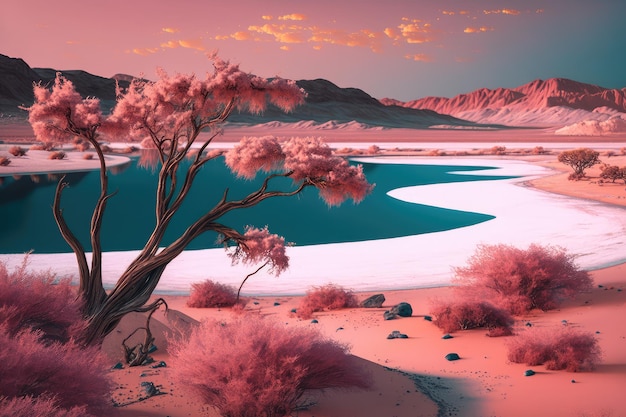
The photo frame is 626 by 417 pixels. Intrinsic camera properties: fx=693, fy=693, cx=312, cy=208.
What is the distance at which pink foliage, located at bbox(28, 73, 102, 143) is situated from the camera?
9367 millimetres

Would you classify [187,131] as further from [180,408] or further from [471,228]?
[471,228]

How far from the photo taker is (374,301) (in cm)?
1441

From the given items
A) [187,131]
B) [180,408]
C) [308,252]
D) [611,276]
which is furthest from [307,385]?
[308,252]

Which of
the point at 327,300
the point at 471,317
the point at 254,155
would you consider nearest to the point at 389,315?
the point at 327,300

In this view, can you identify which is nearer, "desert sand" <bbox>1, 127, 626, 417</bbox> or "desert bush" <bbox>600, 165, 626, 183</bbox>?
"desert sand" <bbox>1, 127, 626, 417</bbox>

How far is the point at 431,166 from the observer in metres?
58.0

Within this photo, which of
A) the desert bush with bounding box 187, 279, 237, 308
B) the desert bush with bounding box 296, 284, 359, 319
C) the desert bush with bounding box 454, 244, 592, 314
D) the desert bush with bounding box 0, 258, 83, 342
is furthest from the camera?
the desert bush with bounding box 187, 279, 237, 308

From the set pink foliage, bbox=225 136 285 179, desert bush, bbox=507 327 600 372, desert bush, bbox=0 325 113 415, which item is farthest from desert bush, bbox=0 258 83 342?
desert bush, bbox=507 327 600 372

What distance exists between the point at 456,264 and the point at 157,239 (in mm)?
11034

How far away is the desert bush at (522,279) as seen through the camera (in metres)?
13.1

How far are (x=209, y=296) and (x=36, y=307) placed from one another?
7499 mm

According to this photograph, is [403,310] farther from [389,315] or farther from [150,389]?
[150,389]

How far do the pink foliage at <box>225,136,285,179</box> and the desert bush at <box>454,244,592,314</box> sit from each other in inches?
192

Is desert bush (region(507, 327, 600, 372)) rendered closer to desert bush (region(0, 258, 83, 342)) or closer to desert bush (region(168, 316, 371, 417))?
desert bush (region(168, 316, 371, 417))
